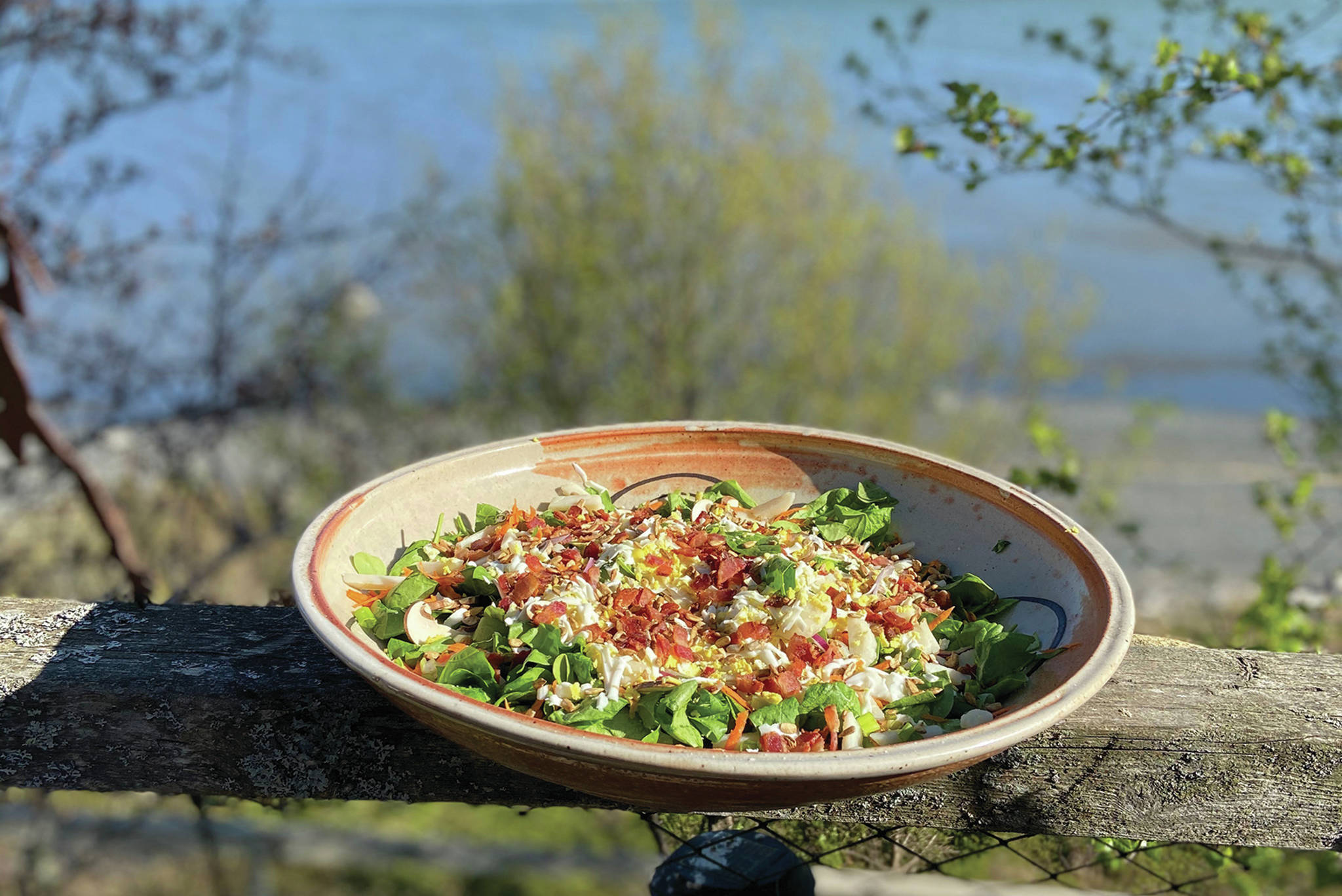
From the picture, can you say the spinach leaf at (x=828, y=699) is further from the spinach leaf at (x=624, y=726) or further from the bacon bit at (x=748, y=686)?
the spinach leaf at (x=624, y=726)

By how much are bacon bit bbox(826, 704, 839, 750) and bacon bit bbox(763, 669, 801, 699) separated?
0.05 meters

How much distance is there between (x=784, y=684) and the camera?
48.1 inches

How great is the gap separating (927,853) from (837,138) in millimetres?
5632

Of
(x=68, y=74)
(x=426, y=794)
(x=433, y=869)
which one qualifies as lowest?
(x=433, y=869)

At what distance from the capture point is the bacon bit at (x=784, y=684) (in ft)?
3.99

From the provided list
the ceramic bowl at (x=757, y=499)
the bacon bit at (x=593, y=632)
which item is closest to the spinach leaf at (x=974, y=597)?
the ceramic bowl at (x=757, y=499)

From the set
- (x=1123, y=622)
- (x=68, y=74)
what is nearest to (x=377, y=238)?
(x=68, y=74)

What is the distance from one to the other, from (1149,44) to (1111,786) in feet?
10.6

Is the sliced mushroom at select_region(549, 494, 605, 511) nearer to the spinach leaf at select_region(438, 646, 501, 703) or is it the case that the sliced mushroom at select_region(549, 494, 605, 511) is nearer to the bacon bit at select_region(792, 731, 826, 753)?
the spinach leaf at select_region(438, 646, 501, 703)

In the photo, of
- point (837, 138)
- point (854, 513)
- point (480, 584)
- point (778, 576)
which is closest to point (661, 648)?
point (778, 576)

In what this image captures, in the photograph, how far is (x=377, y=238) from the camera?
265 inches

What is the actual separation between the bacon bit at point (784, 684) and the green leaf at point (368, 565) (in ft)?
1.88

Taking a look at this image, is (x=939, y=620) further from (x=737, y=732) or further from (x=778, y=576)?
(x=737, y=732)

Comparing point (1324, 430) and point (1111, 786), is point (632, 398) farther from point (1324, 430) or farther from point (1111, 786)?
point (1111, 786)
